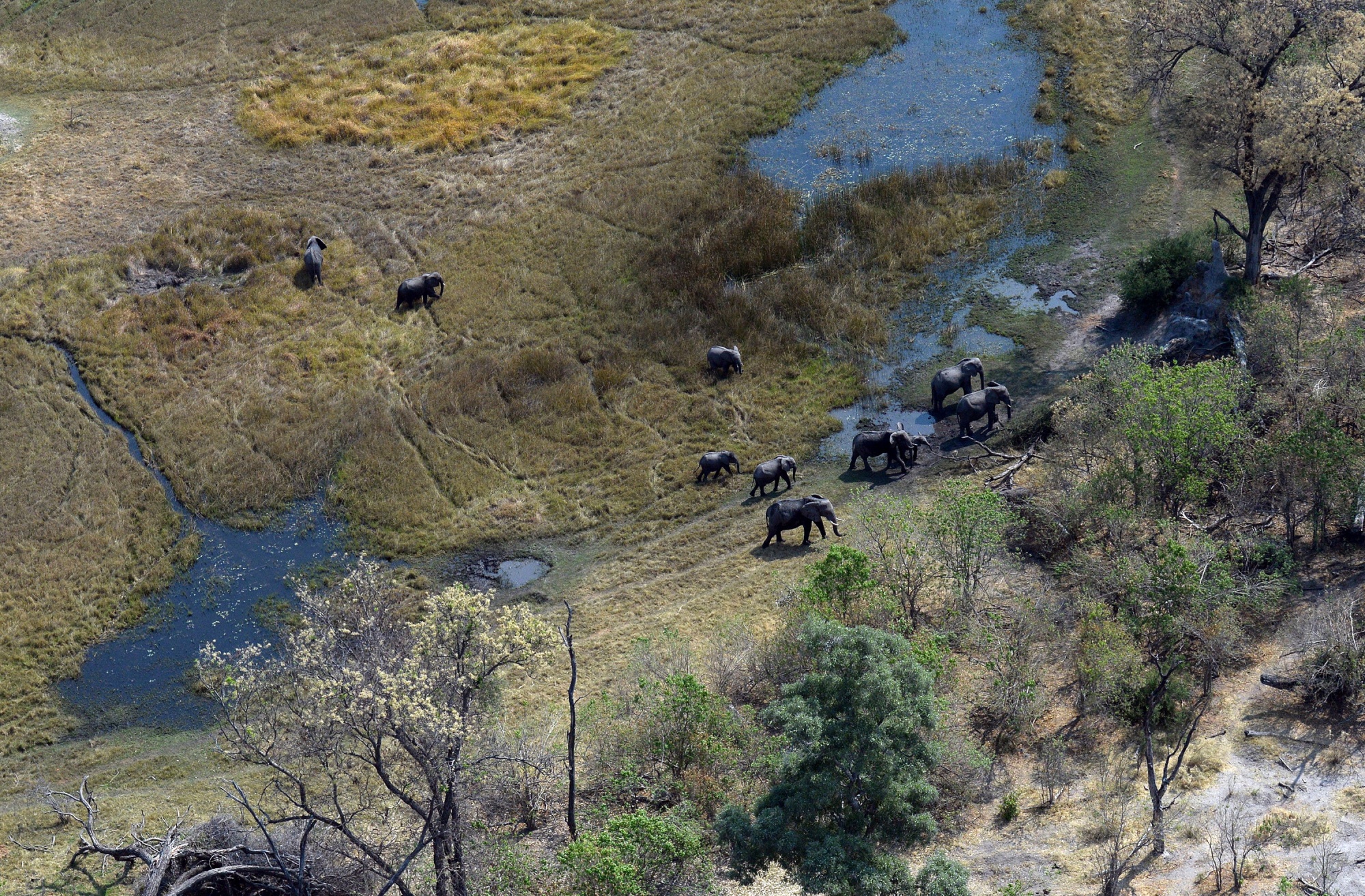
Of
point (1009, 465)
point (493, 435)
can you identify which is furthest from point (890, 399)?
point (493, 435)

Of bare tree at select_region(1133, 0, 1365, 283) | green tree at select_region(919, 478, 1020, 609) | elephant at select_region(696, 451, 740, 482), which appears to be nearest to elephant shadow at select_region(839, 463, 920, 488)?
elephant at select_region(696, 451, 740, 482)

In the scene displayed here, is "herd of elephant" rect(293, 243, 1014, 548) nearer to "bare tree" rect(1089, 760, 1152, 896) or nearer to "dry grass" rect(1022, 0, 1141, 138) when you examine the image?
"bare tree" rect(1089, 760, 1152, 896)

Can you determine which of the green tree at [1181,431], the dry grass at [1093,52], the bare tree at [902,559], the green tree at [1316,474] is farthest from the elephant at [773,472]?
the dry grass at [1093,52]

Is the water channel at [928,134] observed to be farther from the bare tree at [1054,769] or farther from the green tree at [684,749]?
the green tree at [684,749]

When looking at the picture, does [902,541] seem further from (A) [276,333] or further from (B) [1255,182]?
(A) [276,333]

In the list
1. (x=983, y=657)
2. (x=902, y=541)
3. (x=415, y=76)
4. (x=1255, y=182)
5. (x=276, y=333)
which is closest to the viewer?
(x=983, y=657)

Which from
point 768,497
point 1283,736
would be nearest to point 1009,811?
point 1283,736

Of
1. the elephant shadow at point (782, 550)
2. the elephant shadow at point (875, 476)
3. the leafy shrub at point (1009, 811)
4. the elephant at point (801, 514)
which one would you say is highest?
the leafy shrub at point (1009, 811)

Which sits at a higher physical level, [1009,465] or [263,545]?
[1009,465]
